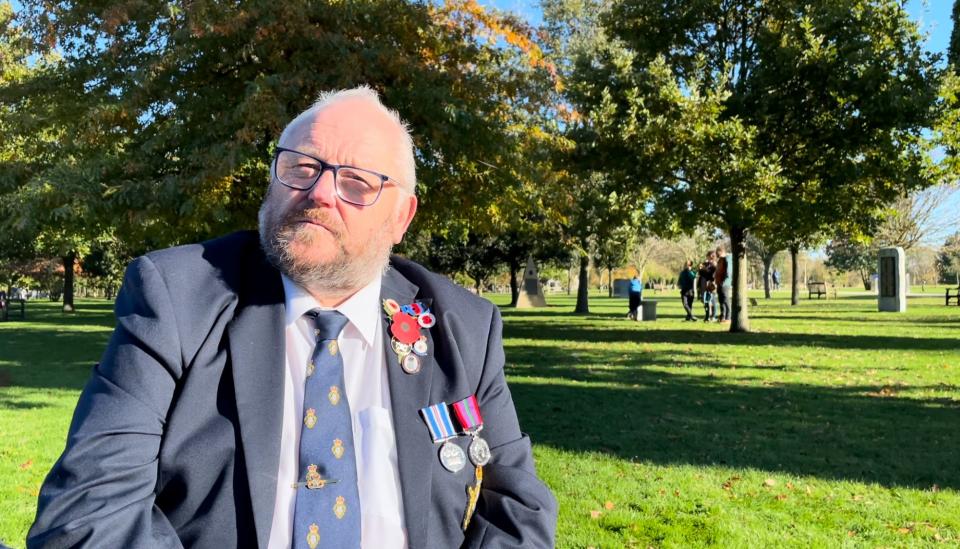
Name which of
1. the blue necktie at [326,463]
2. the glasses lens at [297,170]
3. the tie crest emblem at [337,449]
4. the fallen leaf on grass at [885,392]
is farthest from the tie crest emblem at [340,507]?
the fallen leaf on grass at [885,392]

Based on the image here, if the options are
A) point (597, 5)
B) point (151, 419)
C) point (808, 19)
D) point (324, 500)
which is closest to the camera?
point (151, 419)

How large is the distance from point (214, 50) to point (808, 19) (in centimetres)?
1254

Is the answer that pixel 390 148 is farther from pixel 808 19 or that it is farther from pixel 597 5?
pixel 597 5

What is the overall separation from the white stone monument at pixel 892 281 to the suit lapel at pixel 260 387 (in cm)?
3212

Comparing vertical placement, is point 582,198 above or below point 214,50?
below

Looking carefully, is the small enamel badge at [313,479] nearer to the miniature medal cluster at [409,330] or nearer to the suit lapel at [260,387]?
the suit lapel at [260,387]

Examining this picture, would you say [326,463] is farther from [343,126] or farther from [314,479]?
[343,126]

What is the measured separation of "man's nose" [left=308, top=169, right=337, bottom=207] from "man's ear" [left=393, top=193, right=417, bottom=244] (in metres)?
0.25

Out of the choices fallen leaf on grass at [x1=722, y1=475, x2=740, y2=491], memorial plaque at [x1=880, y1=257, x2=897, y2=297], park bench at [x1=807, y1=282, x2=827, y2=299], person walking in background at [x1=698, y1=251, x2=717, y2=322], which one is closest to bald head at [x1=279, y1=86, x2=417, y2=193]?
fallen leaf on grass at [x1=722, y1=475, x2=740, y2=491]

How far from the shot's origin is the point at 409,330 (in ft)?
7.00

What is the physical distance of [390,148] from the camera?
2.15 metres

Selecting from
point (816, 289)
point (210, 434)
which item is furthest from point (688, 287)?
point (816, 289)

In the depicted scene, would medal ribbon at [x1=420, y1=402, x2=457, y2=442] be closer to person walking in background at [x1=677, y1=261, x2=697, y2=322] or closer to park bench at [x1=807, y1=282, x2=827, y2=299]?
person walking in background at [x1=677, y1=261, x2=697, y2=322]

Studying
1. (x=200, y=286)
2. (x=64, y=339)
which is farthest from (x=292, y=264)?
(x=64, y=339)
